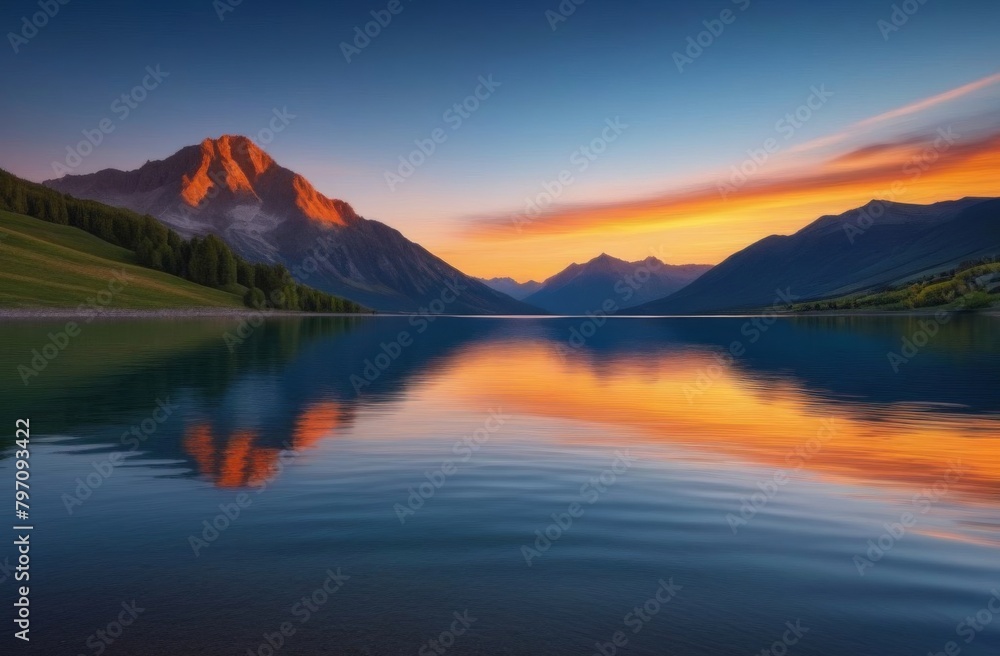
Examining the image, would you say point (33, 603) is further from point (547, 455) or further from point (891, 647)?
point (547, 455)

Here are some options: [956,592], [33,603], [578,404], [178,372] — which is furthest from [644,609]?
[178,372]

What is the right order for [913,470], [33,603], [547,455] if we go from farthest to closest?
[547,455], [913,470], [33,603]

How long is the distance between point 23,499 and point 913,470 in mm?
28305

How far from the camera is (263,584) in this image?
1264cm

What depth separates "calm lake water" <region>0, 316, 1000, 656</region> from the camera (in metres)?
11.0

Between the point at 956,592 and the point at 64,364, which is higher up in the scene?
the point at 64,364

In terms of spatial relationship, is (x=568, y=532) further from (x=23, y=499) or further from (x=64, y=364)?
(x=64, y=364)

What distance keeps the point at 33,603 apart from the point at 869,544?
1753 cm

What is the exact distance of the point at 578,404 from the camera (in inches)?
1660

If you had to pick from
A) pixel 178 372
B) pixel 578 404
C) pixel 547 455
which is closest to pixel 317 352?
pixel 178 372

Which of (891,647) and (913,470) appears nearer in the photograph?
(891,647)

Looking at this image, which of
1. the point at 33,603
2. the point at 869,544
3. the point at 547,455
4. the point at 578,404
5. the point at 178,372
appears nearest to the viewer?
the point at 33,603

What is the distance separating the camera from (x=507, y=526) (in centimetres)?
1691

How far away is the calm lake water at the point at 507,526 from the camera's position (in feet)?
36.0
